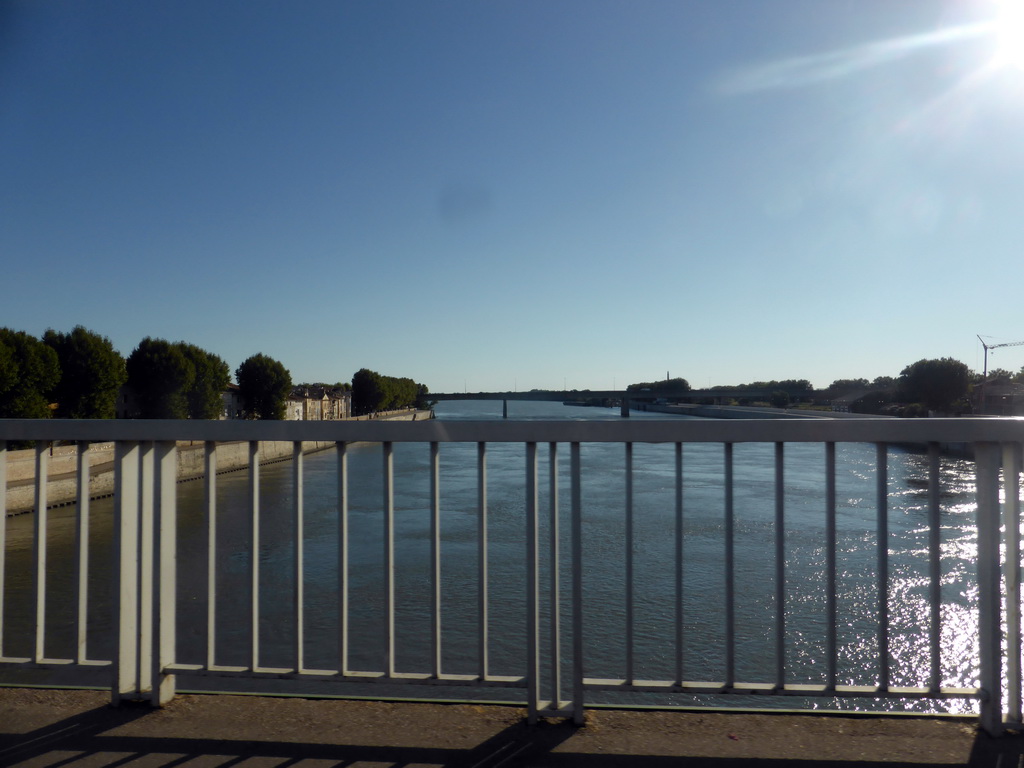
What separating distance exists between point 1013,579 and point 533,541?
1.32 m

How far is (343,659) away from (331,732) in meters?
0.20

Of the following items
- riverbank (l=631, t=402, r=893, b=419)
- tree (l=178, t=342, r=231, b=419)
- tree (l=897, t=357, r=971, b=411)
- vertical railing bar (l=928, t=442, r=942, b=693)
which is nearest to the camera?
vertical railing bar (l=928, t=442, r=942, b=693)

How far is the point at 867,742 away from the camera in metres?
1.75

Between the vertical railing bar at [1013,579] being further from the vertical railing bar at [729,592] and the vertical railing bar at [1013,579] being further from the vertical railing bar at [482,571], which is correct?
the vertical railing bar at [482,571]

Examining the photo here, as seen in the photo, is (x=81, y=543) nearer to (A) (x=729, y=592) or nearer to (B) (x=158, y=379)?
(A) (x=729, y=592)

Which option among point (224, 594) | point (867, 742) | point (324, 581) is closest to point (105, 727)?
point (867, 742)

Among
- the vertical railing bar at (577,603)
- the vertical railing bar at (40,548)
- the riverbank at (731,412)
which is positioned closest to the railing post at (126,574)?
the vertical railing bar at (40,548)

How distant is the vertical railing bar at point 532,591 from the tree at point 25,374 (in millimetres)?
29181

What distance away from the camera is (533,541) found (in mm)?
1923

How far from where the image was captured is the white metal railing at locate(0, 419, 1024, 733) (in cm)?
180

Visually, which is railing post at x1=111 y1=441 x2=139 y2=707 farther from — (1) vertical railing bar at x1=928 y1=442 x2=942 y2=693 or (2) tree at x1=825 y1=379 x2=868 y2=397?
(2) tree at x1=825 y1=379 x2=868 y2=397

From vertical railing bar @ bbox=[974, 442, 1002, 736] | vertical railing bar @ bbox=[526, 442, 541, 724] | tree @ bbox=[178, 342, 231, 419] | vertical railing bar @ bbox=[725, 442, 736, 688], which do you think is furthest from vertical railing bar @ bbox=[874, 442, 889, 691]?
tree @ bbox=[178, 342, 231, 419]

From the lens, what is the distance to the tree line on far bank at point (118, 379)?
85.3ft

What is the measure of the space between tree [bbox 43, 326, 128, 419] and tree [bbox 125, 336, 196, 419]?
6184 mm
